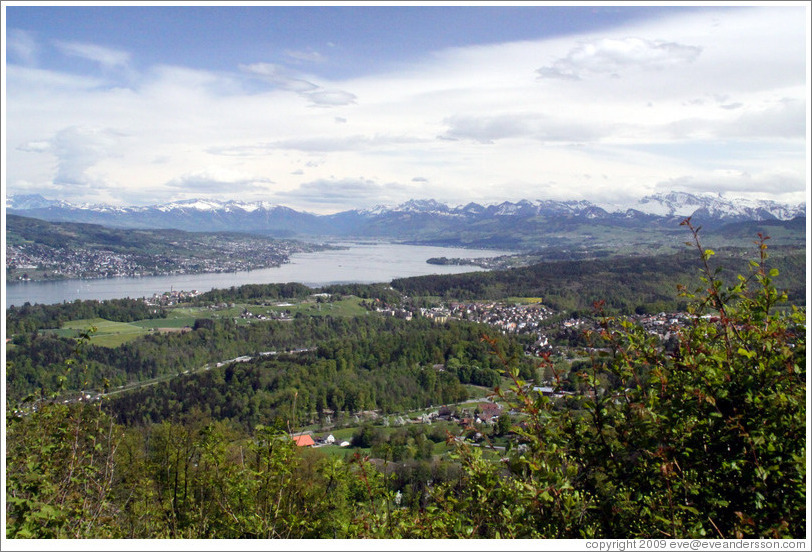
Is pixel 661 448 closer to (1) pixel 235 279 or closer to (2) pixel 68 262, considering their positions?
(1) pixel 235 279

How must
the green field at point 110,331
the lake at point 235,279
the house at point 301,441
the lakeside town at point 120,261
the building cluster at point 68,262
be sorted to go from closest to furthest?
the house at point 301,441 → the green field at point 110,331 → the lake at point 235,279 → the building cluster at point 68,262 → the lakeside town at point 120,261

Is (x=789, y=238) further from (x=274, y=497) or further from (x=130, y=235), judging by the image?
(x=130, y=235)

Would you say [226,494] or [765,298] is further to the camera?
[226,494]

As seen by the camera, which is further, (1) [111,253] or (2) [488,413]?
(1) [111,253]

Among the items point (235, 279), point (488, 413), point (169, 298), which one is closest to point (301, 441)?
point (488, 413)

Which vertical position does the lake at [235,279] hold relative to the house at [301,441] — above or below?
below

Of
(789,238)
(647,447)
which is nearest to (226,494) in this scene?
(647,447)

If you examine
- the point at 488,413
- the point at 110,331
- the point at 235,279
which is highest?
the point at 488,413

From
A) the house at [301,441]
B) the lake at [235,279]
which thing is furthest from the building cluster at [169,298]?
the house at [301,441]

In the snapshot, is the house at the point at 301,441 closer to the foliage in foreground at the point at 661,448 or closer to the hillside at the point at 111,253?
the foliage in foreground at the point at 661,448
